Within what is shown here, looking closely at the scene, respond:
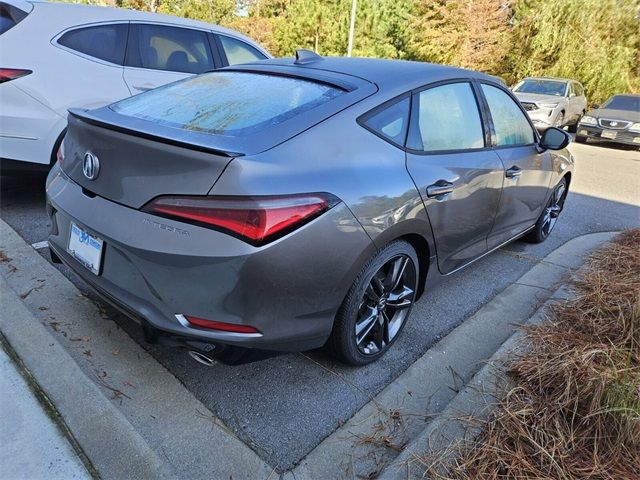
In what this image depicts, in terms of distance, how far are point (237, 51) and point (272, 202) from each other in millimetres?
4119

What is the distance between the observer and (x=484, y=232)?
3.22m

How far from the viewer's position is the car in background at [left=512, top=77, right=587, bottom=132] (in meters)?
12.3

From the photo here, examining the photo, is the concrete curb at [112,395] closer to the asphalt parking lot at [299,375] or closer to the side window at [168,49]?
the asphalt parking lot at [299,375]

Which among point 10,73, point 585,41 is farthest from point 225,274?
point 585,41

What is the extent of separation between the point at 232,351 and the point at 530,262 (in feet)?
10.6

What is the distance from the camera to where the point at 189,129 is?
200 centimetres

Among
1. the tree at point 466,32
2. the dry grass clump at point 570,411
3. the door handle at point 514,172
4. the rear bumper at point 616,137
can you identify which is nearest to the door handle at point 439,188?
the door handle at point 514,172

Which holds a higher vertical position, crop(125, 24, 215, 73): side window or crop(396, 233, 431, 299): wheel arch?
crop(125, 24, 215, 73): side window

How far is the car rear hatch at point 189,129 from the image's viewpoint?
1.82 metres

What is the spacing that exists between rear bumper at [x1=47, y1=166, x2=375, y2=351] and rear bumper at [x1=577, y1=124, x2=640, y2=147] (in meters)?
12.6

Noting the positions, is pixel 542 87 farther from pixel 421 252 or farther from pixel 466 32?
pixel 421 252

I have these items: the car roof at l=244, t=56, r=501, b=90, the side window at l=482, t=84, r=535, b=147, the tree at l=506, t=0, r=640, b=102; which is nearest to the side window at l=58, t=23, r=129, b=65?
the car roof at l=244, t=56, r=501, b=90

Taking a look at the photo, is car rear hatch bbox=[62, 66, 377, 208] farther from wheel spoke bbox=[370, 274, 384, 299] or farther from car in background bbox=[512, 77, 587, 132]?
car in background bbox=[512, 77, 587, 132]

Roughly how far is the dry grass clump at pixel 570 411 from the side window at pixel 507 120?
1.40 metres
